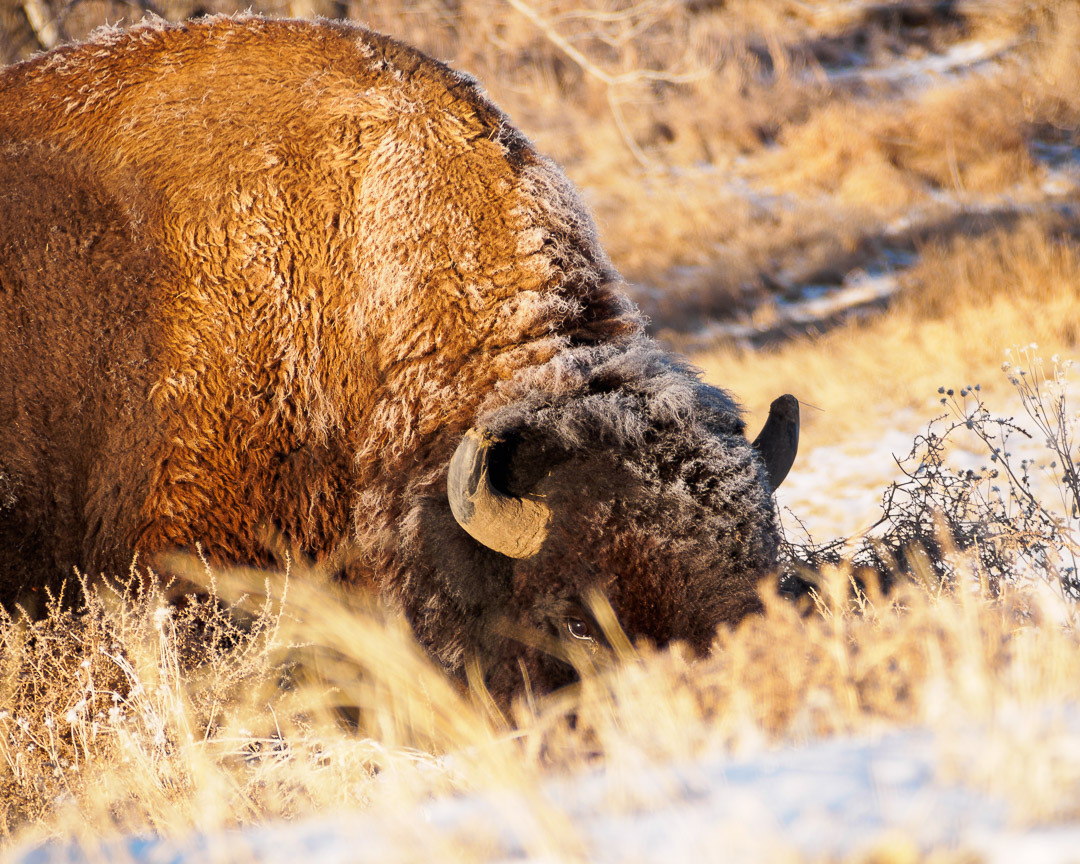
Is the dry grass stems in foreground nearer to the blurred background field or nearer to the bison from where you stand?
the blurred background field

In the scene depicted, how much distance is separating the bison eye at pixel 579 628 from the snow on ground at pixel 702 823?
105 cm

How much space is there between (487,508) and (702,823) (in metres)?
1.61

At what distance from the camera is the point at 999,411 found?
762 centimetres

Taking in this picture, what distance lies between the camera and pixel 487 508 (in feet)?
9.80

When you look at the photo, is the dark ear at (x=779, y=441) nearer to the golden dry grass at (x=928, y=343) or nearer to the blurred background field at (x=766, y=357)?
the blurred background field at (x=766, y=357)

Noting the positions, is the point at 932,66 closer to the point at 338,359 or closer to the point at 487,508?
the point at 338,359

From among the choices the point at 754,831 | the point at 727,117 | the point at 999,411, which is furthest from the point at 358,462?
the point at 727,117

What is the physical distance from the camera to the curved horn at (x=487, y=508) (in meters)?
2.95

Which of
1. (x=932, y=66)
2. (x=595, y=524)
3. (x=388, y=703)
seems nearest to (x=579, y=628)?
(x=595, y=524)

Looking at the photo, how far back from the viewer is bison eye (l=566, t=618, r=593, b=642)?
305 centimetres

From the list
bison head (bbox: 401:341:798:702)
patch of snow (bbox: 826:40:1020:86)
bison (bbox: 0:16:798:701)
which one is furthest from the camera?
patch of snow (bbox: 826:40:1020:86)

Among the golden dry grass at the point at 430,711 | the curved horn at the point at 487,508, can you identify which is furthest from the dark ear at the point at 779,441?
the curved horn at the point at 487,508

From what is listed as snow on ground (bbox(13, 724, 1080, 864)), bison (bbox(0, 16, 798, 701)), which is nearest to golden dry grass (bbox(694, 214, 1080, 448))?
bison (bbox(0, 16, 798, 701))

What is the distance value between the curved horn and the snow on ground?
1088 millimetres
